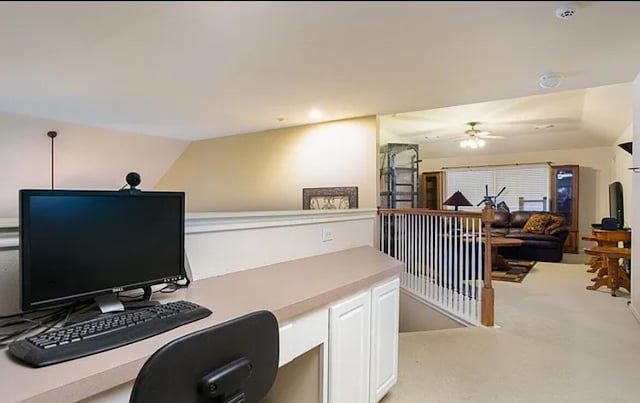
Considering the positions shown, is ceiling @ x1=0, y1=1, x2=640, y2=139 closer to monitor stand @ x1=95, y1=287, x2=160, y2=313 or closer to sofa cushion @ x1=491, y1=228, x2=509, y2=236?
monitor stand @ x1=95, y1=287, x2=160, y2=313

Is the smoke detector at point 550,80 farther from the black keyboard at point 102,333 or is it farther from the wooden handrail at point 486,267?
the black keyboard at point 102,333

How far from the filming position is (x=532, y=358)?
114 inches

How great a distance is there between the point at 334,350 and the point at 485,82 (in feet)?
8.26

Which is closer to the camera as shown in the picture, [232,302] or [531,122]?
[232,302]

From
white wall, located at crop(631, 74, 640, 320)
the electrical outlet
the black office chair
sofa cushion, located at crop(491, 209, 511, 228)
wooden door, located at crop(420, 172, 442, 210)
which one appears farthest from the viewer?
wooden door, located at crop(420, 172, 442, 210)

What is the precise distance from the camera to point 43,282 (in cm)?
109

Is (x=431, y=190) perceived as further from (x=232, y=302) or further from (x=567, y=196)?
(x=232, y=302)

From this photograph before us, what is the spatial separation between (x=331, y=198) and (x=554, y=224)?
195 inches

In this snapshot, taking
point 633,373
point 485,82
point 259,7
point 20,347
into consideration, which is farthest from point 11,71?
point 633,373

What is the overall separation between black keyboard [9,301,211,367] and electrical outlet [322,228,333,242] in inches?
55.8

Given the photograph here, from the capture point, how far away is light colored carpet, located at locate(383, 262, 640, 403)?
2400 millimetres

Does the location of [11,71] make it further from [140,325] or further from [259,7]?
[259,7]

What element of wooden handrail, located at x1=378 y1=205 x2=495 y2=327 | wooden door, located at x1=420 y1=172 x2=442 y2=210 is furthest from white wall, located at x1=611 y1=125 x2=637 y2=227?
wooden door, located at x1=420 y1=172 x2=442 y2=210

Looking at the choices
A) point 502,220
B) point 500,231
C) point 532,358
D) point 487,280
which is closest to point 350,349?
point 532,358
